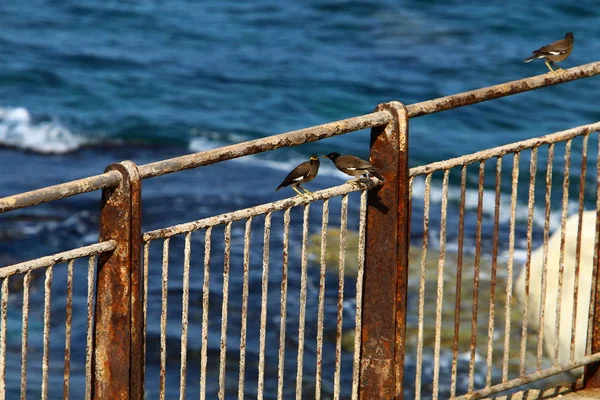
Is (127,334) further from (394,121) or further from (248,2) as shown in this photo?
(248,2)

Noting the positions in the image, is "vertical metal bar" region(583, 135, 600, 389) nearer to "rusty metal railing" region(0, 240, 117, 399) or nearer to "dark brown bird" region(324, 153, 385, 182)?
"dark brown bird" region(324, 153, 385, 182)

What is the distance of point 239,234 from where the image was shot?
52.1ft

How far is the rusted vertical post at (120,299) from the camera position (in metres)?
3.78

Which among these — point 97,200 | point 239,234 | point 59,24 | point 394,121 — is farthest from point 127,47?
point 394,121

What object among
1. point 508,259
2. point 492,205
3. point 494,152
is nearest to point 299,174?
point 494,152

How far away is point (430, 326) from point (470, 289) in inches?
44.9

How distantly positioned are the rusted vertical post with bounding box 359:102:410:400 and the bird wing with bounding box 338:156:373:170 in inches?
1.7

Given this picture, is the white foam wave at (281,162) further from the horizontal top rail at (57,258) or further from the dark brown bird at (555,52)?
the horizontal top rail at (57,258)

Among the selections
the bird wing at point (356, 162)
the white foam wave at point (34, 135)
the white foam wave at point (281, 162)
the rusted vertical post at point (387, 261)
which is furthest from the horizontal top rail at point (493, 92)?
the white foam wave at point (34, 135)

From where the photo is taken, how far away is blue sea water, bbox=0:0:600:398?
60.9 ft

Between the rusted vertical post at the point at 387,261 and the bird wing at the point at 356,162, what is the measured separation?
43 millimetres

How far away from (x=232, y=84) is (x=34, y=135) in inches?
204

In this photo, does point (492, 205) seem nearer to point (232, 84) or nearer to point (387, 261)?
point (232, 84)

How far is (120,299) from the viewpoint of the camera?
3830 millimetres
